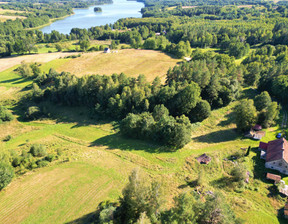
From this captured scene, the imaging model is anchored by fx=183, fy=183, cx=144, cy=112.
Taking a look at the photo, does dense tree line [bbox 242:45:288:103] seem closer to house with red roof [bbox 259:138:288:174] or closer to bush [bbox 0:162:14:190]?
house with red roof [bbox 259:138:288:174]

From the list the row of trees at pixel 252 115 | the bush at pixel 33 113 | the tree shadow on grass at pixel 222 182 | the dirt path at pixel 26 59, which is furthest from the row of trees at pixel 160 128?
the dirt path at pixel 26 59

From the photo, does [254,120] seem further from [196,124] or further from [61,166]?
[61,166]

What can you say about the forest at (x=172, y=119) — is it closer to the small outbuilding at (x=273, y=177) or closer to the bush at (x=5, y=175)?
the bush at (x=5, y=175)

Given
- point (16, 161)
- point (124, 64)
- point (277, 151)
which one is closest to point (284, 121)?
point (277, 151)

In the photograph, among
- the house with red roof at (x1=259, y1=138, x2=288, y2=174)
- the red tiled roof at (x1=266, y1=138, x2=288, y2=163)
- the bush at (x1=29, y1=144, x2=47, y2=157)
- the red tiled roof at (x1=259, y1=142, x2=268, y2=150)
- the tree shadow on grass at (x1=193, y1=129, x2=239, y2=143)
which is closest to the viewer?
the house with red roof at (x1=259, y1=138, x2=288, y2=174)

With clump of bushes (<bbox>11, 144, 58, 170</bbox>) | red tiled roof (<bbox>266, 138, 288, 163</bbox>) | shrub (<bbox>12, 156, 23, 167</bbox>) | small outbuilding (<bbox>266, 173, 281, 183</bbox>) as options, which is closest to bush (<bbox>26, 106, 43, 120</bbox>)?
clump of bushes (<bbox>11, 144, 58, 170</bbox>)

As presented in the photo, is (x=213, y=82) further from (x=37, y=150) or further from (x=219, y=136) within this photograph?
(x=37, y=150)
